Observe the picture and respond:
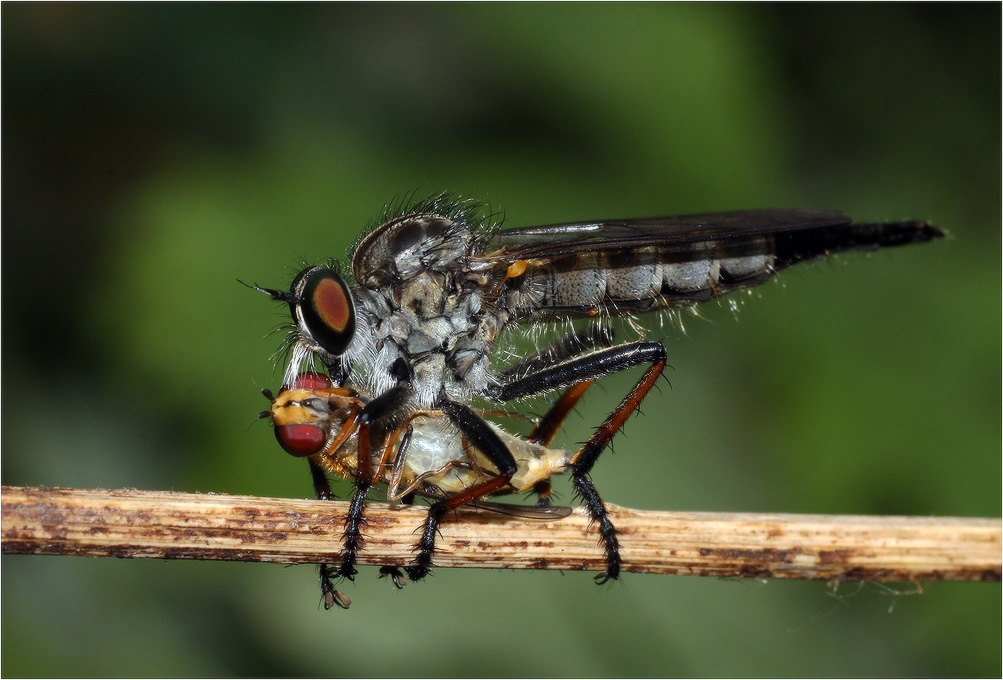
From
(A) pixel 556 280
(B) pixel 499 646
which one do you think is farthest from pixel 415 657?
(A) pixel 556 280

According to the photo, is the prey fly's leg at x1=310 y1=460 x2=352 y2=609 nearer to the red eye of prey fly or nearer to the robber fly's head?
the red eye of prey fly

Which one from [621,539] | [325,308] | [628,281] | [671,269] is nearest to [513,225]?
[628,281]

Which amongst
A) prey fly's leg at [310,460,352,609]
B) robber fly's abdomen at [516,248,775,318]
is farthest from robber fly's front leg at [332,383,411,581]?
robber fly's abdomen at [516,248,775,318]

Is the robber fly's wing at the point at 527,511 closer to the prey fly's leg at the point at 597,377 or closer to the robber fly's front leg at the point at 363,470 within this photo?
the prey fly's leg at the point at 597,377

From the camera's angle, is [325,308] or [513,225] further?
[513,225]

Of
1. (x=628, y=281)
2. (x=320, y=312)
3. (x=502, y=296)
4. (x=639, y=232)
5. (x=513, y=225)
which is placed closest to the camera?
(x=320, y=312)

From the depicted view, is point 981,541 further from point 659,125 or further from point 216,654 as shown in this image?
point 216,654

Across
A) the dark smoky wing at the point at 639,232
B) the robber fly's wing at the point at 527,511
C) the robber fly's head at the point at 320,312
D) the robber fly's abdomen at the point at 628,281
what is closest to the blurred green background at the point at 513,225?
the robber fly's abdomen at the point at 628,281

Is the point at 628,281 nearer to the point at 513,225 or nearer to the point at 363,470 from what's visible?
the point at 513,225
